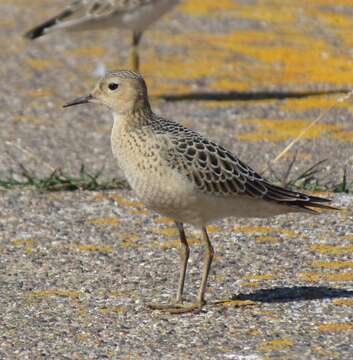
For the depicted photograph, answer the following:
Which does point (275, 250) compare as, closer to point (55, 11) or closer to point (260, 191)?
point (260, 191)

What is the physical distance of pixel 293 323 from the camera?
16.5ft

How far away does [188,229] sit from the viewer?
661 centimetres

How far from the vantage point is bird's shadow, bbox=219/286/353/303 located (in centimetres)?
538

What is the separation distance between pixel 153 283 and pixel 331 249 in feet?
3.11

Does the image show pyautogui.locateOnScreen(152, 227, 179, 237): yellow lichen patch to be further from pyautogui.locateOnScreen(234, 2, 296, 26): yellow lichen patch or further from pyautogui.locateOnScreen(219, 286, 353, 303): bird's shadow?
pyautogui.locateOnScreen(234, 2, 296, 26): yellow lichen patch

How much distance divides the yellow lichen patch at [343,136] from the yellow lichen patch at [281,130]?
0.08 m

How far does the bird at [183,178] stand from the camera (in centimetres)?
519

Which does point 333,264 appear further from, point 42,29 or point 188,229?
point 42,29

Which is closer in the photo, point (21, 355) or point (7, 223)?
point (21, 355)

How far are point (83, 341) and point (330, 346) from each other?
981 millimetres

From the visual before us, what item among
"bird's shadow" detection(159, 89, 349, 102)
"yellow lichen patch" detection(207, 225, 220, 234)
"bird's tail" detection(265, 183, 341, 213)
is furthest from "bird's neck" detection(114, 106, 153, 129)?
"bird's shadow" detection(159, 89, 349, 102)

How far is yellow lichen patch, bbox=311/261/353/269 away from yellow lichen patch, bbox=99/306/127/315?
3.48 feet

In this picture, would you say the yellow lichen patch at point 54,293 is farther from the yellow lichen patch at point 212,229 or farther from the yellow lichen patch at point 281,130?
the yellow lichen patch at point 281,130

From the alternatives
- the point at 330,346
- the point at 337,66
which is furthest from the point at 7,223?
the point at 337,66
